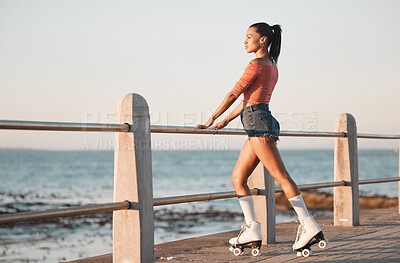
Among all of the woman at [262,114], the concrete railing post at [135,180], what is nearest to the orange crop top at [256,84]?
the woman at [262,114]

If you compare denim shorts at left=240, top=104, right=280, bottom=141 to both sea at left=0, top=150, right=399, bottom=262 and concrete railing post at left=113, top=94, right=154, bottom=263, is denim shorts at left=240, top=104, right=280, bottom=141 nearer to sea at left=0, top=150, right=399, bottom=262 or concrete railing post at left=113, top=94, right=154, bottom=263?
concrete railing post at left=113, top=94, right=154, bottom=263

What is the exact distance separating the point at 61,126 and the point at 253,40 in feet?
5.10

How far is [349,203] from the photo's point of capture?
620 cm

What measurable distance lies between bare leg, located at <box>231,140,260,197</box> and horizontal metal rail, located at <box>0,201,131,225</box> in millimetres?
935

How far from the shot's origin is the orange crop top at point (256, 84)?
12.5 feet

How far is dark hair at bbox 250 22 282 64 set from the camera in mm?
3930

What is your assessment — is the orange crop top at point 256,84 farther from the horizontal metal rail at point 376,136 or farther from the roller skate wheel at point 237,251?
the horizontal metal rail at point 376,136

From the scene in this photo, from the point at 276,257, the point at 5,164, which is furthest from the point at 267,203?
the point at 5,164

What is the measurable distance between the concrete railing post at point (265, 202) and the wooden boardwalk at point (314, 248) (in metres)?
0.14

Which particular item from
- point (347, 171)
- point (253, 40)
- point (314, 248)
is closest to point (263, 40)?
point (253, 40)

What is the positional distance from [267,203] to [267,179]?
22 centimetres

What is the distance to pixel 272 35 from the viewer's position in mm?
3975

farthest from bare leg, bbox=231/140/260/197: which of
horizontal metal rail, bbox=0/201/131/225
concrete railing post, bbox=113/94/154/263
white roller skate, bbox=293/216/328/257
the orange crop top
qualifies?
horizontal metal rail, bbox=0/201/131/225

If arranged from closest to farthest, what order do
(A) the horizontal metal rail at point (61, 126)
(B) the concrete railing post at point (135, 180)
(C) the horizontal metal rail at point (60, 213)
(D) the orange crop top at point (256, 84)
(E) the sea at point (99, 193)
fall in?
(C) the horizontal metal rail at point (60, 213)
(A) the horizontal metal rail at point (61, 126)
(B) the concrete railing post at point (135, 180)
(D) the orange crop top at point (256, 84)
(E) the sea at point (99, 193)
